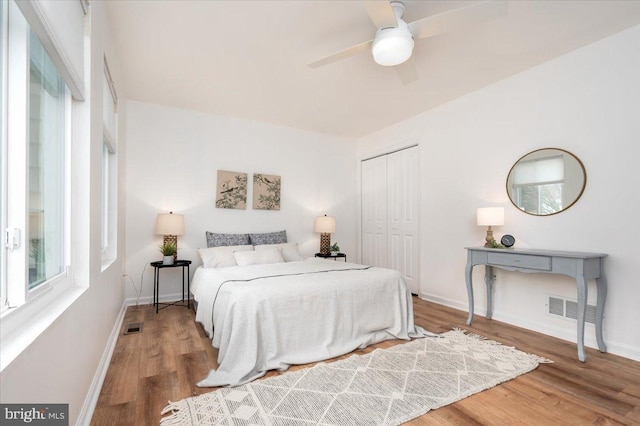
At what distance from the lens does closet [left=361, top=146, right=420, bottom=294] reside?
466 centimetres

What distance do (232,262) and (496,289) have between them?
10.0 feet

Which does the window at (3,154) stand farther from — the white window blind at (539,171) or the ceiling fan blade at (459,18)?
the white window blind at (539,171)

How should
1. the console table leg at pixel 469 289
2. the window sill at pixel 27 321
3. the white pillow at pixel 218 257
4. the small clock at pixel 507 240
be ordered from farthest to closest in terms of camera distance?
the white pillow at pixel 218 257, the console table leg at pixel 469 289, the small clock at pixel 507 240, the window sill at pixel 27 321

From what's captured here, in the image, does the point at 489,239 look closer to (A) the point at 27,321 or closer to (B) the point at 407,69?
(B) the point at 407,69

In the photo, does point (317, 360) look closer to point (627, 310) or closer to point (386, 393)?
point (386, 393)

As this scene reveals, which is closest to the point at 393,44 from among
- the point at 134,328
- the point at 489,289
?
the point at 489,289

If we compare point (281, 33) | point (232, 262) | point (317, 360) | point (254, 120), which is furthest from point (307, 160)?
point (317, 360)

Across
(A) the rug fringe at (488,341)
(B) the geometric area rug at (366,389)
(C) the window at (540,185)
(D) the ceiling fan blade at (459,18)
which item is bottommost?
(A) the rug fringe at (488,341)

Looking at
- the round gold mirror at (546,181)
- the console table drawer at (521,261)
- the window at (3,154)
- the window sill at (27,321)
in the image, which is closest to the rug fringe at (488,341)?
the console table drawer at (521,261)

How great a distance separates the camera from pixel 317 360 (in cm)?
242

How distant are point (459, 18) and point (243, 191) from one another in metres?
3.56

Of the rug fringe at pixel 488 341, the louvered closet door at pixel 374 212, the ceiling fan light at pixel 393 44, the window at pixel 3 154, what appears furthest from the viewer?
the louvered closet door at pixel 374 212

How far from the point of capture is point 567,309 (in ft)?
9.71

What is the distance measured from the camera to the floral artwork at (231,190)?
15.2ft
